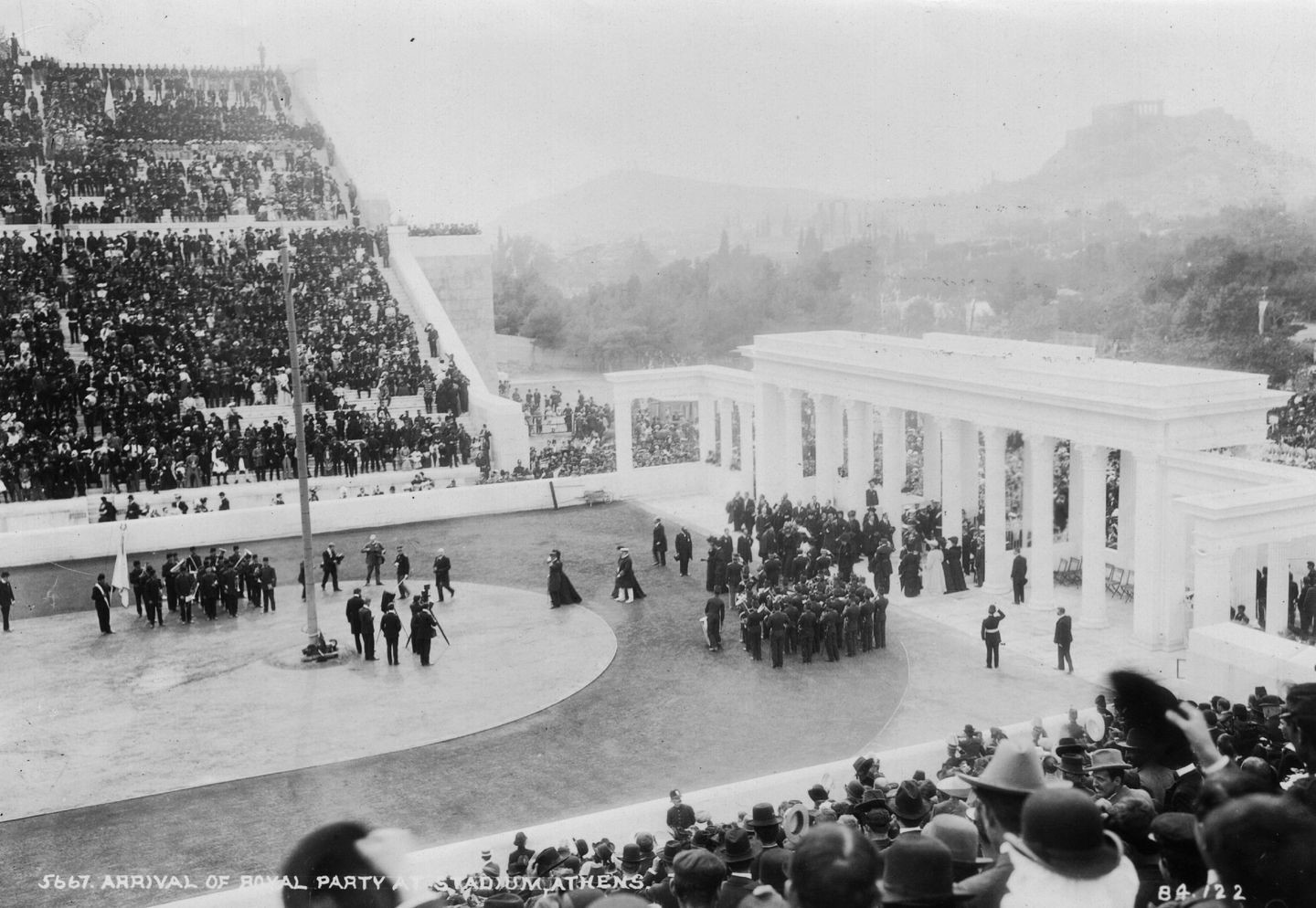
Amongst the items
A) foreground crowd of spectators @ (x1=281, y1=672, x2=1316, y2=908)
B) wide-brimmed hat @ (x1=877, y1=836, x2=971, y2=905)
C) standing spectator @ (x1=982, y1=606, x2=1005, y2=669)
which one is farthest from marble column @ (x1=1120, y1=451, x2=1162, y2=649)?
wide-brimmed hat @ (x1=877, y1=836, x2=971, y2=905)

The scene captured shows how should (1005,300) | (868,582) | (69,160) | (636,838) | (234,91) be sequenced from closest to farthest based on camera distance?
(636,838)
(868,582)
(69,160)
(234,91)
(1005,300)

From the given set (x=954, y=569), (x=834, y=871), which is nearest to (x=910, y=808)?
(x=834, y=871)

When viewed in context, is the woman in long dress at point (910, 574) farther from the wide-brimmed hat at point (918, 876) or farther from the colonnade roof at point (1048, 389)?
the wide-brimmed hat at point (918, 876)

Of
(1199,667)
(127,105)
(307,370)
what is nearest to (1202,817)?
(1199,667)

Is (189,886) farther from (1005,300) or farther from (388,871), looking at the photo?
(1005,300)

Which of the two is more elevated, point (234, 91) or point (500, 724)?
point (234, 91)

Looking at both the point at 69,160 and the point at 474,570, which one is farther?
the point at 69,160
